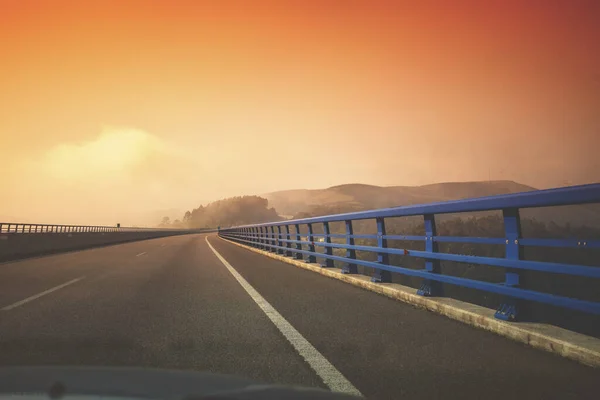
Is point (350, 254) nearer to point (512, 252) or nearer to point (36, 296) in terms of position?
point (512, 252)

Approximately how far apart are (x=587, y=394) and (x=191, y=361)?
10.5 ft

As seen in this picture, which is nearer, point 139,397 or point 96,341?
point 139,397

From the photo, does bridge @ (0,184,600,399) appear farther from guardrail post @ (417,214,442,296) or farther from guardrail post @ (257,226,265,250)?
guardrail post @ (257,226,265,250)

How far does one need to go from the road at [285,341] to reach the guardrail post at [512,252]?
→ 0.35 meters

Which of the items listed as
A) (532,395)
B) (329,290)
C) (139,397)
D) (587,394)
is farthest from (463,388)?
(329,290)

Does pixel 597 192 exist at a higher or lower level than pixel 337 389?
higher

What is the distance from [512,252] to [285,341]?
279 cm

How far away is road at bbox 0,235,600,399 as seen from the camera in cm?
363

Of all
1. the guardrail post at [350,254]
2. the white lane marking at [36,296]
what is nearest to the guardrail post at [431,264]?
Result: the guardrail post at [350,254]

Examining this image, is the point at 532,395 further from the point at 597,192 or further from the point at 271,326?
the point at 271,326

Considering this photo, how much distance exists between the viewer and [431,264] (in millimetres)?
Answer: 7164

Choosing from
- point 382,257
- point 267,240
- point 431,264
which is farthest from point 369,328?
point 267,240

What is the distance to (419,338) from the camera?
507 cm

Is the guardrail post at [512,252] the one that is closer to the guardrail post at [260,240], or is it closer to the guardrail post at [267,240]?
the guardrail post at [267,240]
